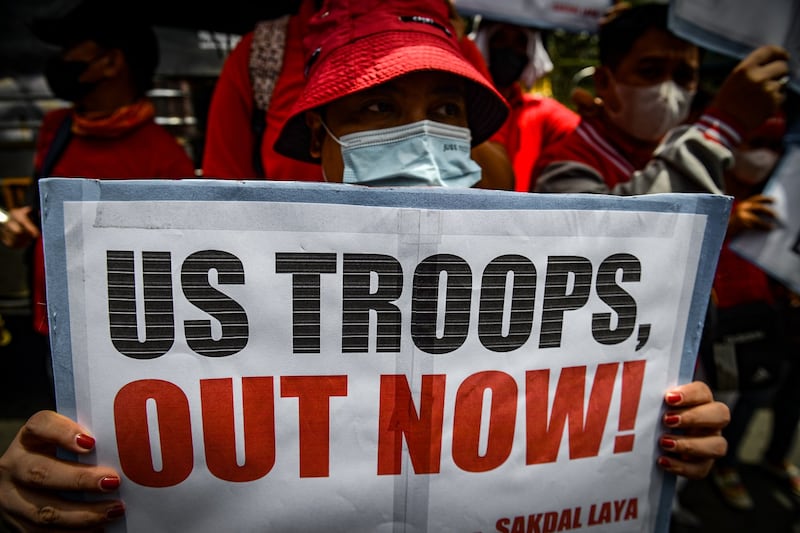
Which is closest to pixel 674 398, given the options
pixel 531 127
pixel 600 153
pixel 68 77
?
pixel 600 153

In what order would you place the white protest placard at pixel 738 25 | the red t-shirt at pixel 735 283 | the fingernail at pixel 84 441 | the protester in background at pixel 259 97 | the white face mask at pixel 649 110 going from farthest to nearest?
the red t-shirt at pixel 735 283 → the white face mask at pixel 649 110 → the protester in background at pixel 259 97 → the white protest placard at pixel 738 25 → the fingernail at pixel 84 441

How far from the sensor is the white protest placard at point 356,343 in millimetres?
855

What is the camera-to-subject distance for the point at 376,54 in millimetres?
1122

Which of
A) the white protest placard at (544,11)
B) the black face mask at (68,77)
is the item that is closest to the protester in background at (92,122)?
the black face mask at (68,77)

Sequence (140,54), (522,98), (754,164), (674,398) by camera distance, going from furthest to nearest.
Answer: (522,98)
(754,164)
(140,54)
(674,398)

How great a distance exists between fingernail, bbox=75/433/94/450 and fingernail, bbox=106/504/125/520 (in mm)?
112

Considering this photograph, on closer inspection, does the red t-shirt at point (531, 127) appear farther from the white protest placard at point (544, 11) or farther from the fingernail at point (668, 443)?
the fingernail at point (668, 443)

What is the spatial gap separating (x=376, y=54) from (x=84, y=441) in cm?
91

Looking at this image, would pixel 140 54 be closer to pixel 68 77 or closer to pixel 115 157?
pixel 68 77

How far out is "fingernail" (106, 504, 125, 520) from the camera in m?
0.87

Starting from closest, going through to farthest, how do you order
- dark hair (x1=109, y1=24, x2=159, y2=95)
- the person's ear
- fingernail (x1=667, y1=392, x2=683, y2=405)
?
fingernail (x1=667, y1=392, x2=683, y2=405)
the person's ear
dark hair (x1=109, y1=24, x2=159, y2=95)

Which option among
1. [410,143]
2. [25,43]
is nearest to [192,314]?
[410,143]

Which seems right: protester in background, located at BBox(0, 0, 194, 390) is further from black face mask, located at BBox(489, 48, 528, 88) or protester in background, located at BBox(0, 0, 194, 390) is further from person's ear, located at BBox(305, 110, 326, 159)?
black face mask, located at BBox(489, 48, 528, 88)

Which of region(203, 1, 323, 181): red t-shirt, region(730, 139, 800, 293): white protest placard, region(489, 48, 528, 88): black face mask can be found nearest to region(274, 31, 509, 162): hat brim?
region(203, 1, 323, 181): red t-shirt
